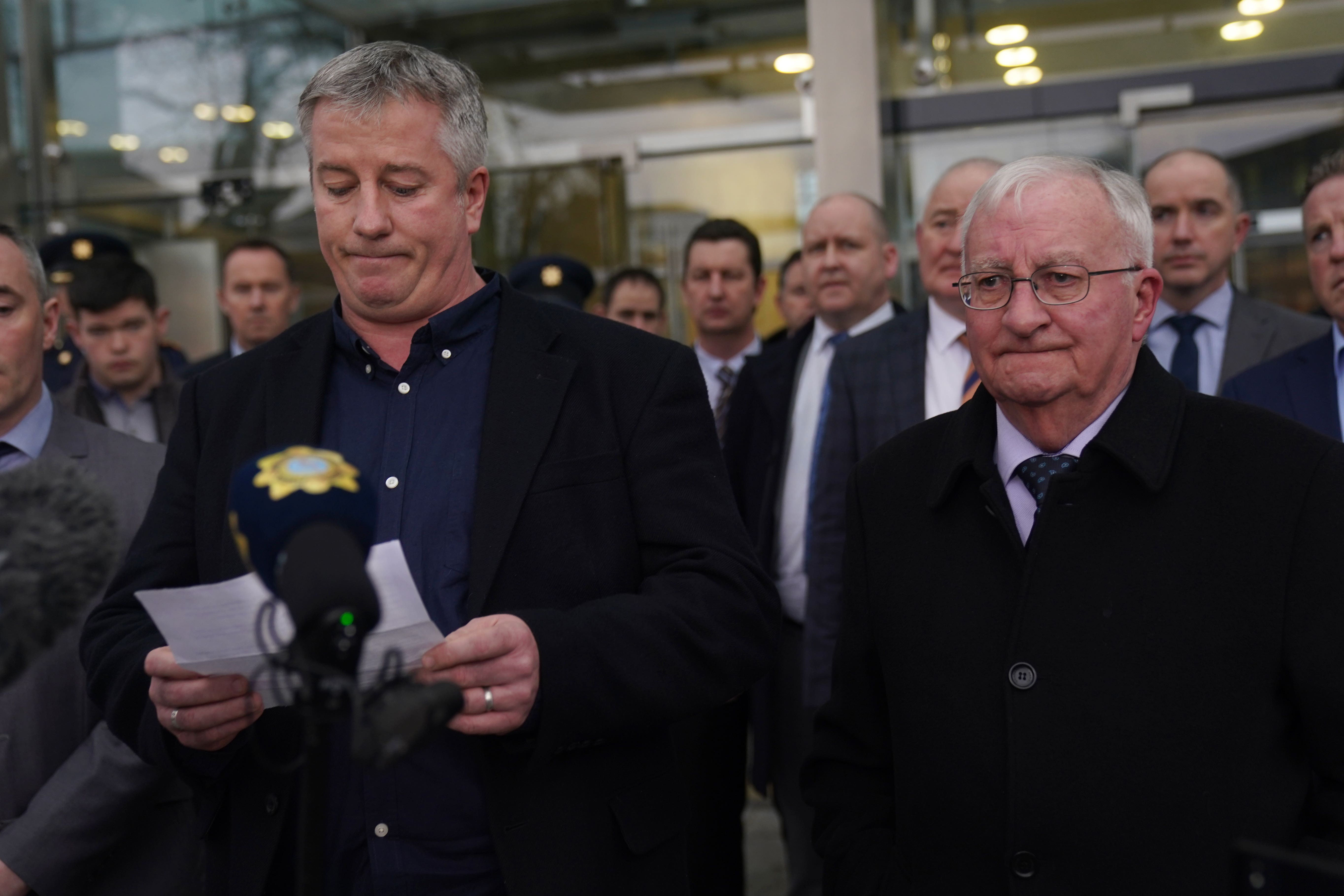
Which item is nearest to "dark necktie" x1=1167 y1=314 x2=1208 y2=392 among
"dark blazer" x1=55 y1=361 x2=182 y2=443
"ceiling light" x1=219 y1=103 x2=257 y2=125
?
"dark blazer" x1=55 y1=361 x2=182 y2=443

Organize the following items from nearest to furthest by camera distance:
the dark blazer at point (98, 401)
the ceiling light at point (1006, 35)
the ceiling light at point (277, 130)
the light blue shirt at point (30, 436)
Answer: the light blue shirt at point (30, 436) → the dark blazer at point (98, 401) → the ceiling light at point (1006, 35) → the ceiling light at point (277, 130)

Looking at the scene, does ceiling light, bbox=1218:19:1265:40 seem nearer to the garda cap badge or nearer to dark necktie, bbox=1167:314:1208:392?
dark necktie, bbox=1167:314:1208:392

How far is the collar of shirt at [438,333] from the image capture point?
7.90 ft

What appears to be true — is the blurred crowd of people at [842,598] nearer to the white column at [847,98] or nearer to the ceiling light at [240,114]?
the white column at [847,98]

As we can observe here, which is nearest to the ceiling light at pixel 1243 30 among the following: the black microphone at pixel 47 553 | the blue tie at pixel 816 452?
the blue tie at pixel 816 452

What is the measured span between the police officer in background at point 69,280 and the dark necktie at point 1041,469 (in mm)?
4589

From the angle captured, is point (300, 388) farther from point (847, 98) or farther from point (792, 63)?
point (792, 63)

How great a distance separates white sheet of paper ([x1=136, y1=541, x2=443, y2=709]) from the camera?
1.73 metres

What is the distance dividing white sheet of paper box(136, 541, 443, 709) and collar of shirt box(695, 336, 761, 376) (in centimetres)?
445

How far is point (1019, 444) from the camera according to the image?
2.42 meters

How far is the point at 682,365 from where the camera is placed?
2469 millimetres

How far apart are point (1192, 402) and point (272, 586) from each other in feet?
5.59

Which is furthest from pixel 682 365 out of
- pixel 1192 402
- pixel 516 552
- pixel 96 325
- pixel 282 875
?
pixel 96 325

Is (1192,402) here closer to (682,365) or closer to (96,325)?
(682,365)
